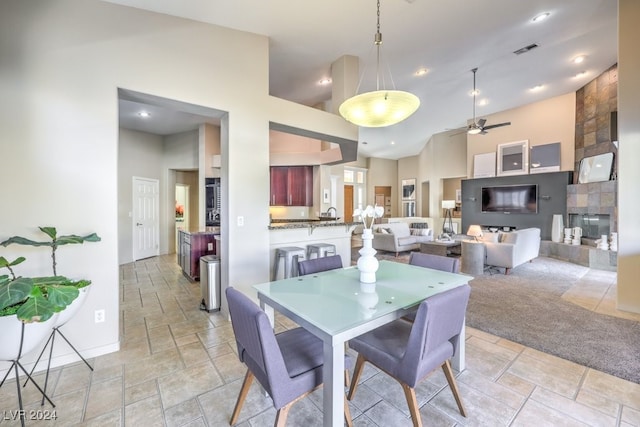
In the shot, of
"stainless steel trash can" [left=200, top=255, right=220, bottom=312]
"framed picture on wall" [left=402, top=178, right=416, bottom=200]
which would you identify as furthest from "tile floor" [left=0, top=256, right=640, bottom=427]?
"framed picture on wall" [left=402, top=178, right=416, bottom=200]

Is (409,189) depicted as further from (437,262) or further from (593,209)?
(437,262)

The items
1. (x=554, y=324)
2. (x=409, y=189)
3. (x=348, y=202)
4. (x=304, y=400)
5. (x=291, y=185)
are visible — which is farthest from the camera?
(x=409, y=189)

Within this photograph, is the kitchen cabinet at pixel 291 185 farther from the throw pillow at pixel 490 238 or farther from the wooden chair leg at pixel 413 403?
the wooden chair leg at pixel 413 403

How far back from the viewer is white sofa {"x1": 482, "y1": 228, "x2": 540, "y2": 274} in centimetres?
489

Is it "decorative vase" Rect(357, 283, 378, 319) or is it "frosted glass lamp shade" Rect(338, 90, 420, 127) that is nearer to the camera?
"decorative vase" Rect(357, 283, 378, 319)

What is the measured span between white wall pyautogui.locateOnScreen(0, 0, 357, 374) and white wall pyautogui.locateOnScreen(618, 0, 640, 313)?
14.9 ft

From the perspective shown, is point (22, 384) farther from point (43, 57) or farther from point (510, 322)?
point (510, 322)

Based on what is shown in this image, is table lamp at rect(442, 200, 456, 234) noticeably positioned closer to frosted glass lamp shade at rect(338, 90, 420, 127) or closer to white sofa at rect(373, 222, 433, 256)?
white sofa at rect(373, 222, 433, 256)

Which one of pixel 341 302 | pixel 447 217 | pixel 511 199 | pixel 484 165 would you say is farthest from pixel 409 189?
pixel 341 302

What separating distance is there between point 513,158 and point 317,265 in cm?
781

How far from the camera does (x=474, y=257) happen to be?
16.6 ft

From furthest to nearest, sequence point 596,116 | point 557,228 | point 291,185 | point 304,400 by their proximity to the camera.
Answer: point 291,185 < point 557,228 < point 596,116 < point 304,400

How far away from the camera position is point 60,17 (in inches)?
86.2

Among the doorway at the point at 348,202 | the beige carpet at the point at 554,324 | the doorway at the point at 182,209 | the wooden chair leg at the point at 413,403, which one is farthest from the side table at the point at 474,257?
the doorway at the point at 182,209
